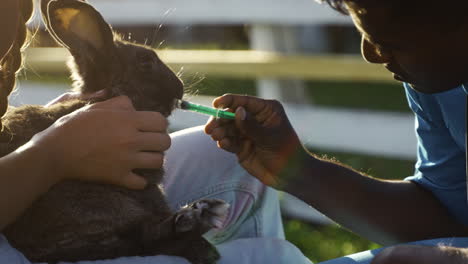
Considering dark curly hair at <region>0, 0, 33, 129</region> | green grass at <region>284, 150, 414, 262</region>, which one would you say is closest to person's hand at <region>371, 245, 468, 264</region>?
dark curly hair at <region>0, 0, 33, 129</region>

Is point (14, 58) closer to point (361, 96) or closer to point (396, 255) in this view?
point (396, 255)

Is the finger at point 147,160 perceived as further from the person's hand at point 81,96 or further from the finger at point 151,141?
the person's hand at point 81,96

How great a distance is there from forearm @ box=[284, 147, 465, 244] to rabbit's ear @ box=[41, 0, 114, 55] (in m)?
0.84

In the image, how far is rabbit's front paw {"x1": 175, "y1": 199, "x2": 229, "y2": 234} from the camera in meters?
2.38

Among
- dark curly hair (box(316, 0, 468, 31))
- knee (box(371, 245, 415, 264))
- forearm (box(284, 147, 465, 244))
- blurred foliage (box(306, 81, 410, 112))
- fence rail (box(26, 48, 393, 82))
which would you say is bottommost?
blurred foliage (box(306, 81, 410, 112))

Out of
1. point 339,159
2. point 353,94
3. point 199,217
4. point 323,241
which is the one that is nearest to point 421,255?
point 199,217

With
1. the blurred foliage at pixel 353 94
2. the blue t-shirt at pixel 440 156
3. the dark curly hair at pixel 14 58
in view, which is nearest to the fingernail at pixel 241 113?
the blue t-shirt at pixel 440 156

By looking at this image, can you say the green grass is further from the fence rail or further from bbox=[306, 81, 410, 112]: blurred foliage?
bbox=[306, 81, 410, 112]: blurred foliage

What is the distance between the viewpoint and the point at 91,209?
7.75ft

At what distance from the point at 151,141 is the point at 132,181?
0.15 m

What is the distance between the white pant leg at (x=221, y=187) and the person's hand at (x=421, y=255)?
944mm

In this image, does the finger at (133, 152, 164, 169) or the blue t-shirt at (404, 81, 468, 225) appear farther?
the blue t-shirt at (404, 81, 468, 225)

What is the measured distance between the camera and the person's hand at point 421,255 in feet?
5.80

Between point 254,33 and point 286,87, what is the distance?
50cm
